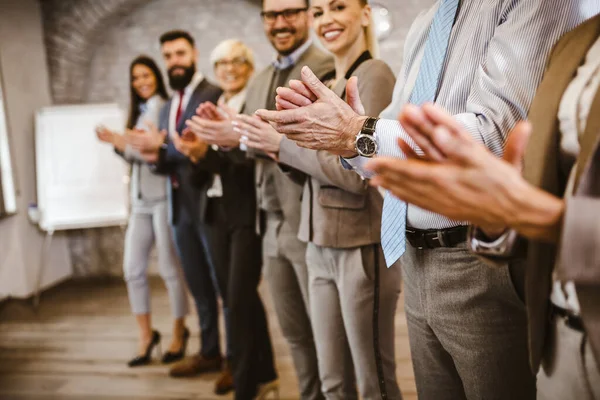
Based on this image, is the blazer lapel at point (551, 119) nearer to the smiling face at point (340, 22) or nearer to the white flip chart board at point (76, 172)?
the smiling face at point (340, 22)

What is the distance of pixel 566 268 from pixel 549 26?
0.51 m

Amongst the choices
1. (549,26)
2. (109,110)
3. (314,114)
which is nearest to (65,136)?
(109,110)

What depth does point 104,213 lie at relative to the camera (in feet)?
14.3

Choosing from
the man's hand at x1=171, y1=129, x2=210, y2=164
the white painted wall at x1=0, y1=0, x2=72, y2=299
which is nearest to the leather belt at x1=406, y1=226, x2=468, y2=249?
the man's hand at x1=171, y1=129, x2=210, y2=164

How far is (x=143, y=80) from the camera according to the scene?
307 cm

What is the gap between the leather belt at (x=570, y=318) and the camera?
768 millimetres

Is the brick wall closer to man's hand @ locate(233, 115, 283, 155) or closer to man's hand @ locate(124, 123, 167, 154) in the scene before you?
man's hand @ locate(124, 123, 167, 154)

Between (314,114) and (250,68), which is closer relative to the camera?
(314,114)

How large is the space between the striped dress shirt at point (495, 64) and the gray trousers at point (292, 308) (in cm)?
93

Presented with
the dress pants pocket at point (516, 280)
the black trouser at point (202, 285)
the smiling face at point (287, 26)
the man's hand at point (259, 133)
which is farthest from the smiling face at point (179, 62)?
the dress pants pocket at point (516, 280)

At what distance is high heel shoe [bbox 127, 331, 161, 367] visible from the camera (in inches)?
115

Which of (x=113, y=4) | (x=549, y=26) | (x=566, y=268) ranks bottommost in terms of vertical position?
(x=566, y=268)

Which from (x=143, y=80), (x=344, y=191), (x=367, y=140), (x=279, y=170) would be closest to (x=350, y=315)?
(x=344, y=191)

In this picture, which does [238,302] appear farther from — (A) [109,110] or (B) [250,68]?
(A) [109,110]
